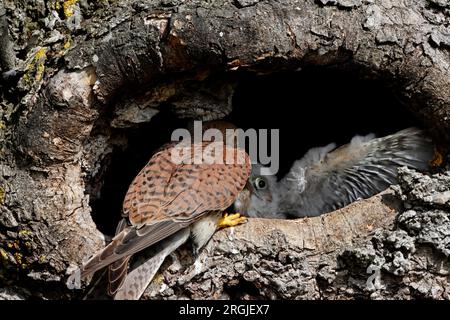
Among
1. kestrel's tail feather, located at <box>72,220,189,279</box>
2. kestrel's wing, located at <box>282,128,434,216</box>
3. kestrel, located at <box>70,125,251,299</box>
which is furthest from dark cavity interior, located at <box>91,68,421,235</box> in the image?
kestrel's tail feather, located at <box>72,220,189,279</box>

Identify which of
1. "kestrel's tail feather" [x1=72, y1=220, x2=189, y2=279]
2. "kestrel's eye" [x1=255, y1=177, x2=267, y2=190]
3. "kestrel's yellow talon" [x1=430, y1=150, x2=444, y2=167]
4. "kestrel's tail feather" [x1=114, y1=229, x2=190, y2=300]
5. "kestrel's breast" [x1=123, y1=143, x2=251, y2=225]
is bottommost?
"kestrel's tail feather" [x1=114, y1=229, x2=190, y2=300]

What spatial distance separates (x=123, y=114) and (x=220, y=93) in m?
0.51

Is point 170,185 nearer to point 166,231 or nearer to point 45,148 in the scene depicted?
point 166,231

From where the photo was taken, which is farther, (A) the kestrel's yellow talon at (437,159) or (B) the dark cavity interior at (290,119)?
(B) the dark cavity interior at (290,119)

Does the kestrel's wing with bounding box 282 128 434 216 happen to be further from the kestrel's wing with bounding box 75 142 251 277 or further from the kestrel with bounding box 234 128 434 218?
the kestrel's wing with bounding box 75 142 251 277

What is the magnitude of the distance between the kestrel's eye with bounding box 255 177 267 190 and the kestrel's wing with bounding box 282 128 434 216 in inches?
5.1

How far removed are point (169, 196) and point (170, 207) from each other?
9 cm

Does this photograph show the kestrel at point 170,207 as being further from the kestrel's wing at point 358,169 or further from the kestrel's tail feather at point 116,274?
the kestrel's wing at point 358,169

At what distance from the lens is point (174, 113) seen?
11.7 feet

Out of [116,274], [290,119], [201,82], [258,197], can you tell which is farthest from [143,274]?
[290,119]

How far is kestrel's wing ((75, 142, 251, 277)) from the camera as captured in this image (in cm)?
311

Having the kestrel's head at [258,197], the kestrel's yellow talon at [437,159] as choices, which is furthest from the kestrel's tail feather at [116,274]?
the kestrel's yellow talon at [437,159]

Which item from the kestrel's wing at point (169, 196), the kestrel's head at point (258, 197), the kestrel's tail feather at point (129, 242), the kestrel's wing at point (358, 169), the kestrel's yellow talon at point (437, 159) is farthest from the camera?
the kestrel's head at point (258, 197)

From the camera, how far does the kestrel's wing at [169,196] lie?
10.2ft
